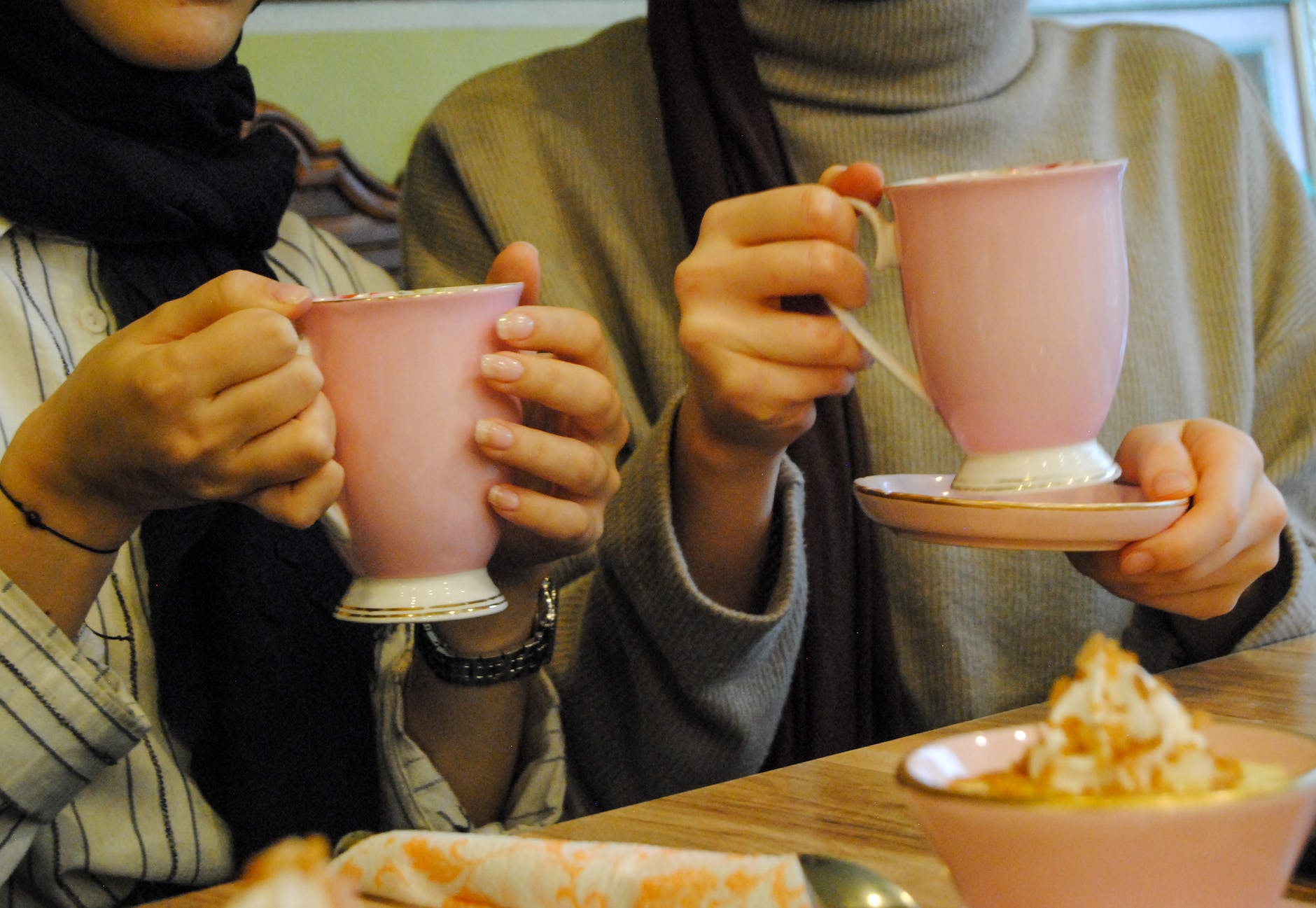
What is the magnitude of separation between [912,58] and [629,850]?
98cm

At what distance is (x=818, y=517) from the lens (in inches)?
44.3

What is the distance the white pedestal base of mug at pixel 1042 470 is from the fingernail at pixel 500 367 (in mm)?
252

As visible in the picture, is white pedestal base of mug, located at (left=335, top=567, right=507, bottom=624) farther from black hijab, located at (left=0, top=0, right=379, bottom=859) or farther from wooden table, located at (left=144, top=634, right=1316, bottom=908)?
black hijab, located at (left=0, top=0, right=379, bottom=859)

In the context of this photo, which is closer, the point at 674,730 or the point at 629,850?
the point at 629,850

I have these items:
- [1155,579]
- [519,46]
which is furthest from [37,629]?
[519,46]

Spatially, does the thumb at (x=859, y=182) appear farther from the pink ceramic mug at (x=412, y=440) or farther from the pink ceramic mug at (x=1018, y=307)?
the pink ceramic mug at (x=412, y=440)

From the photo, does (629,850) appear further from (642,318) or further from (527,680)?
(642,318)

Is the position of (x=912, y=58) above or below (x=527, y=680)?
above

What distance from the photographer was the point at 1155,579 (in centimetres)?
79

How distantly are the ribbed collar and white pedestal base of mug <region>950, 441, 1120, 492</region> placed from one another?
69 centimetres

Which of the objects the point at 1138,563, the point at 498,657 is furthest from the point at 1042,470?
the point at 498,657

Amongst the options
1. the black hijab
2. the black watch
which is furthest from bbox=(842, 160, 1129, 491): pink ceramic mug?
the black hijab

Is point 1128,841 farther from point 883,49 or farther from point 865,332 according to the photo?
point 883,49

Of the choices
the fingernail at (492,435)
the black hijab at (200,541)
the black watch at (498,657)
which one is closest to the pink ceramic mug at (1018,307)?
the fingernail at (492,435)
